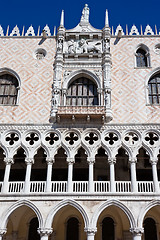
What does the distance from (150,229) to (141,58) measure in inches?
389

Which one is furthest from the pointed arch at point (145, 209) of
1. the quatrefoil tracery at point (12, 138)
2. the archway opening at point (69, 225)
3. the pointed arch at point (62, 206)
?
the quatrefoil tracery at point (12, 138)

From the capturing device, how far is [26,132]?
14.9 metres

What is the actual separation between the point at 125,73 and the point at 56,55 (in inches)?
169

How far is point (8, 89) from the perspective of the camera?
16.6 meters

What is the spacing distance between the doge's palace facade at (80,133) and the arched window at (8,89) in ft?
0.19

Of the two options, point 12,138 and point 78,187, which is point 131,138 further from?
point 12,138

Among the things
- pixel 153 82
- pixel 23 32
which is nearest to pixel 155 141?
pixel 153 82

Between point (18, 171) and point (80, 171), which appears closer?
point (80, 171)

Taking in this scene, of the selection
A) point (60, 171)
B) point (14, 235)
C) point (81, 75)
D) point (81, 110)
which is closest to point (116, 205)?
point (60, 171)

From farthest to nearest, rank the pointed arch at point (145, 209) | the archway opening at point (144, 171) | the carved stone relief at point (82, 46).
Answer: the carved stone relief at point (82, 46), the archway opening at point (144, 171), the pointed arch at point (145, 209)

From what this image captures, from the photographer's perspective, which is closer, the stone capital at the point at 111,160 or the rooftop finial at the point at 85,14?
the stone capital at the point at 111,160

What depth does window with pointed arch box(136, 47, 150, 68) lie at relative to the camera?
17062 mm

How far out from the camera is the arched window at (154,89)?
52.3 feet

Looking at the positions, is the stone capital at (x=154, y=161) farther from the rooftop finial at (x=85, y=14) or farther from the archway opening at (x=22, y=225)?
the rooftop finial at (x=85, y=14)
